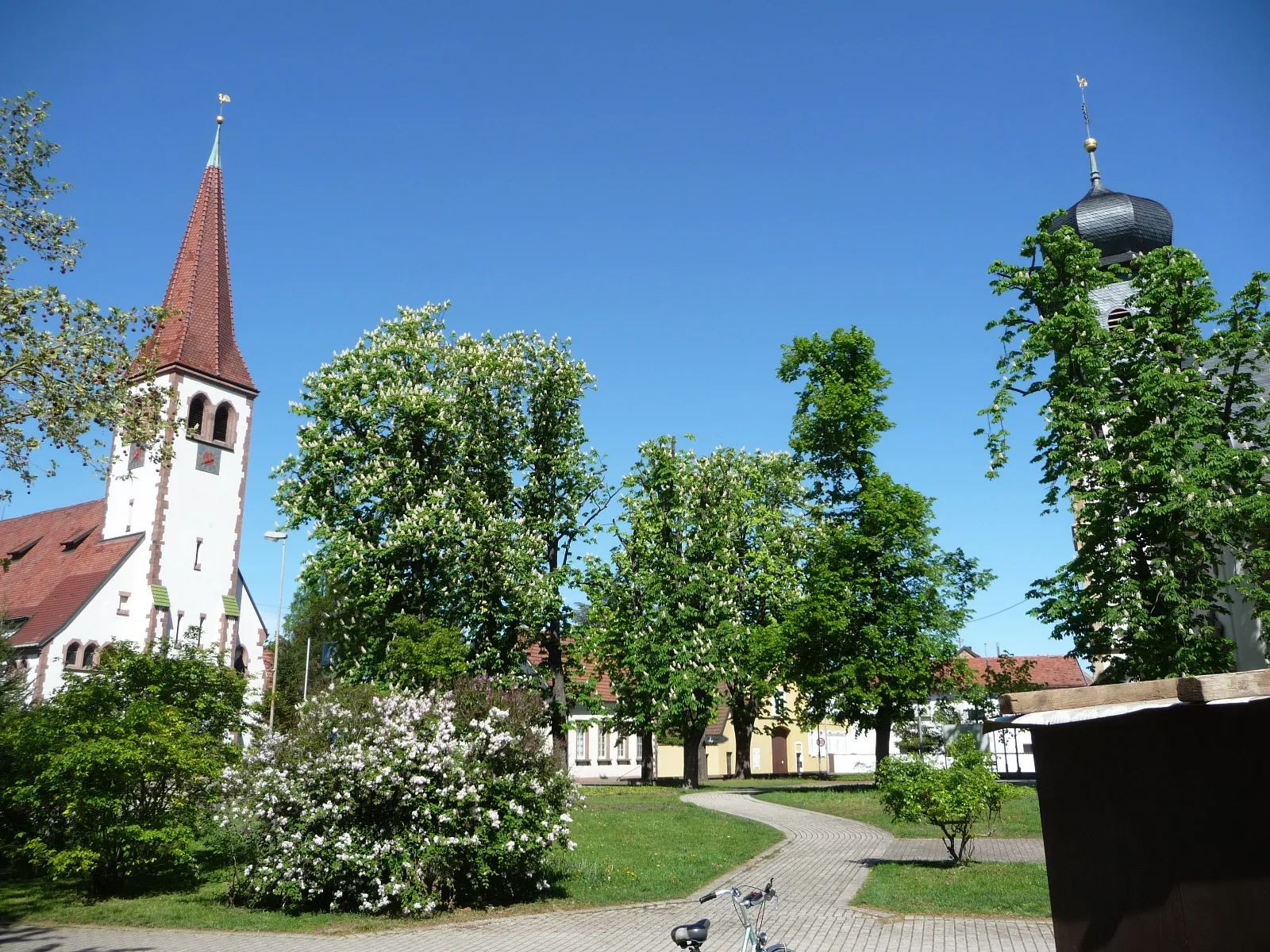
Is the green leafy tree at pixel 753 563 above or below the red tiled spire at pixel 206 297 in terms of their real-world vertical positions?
below

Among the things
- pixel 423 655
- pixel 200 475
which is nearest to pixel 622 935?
pixel 423 655

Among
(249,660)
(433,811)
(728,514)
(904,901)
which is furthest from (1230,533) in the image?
(249,660)

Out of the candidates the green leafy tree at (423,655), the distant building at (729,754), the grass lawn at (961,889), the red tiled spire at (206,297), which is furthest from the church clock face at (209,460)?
the grass lawn at (961,889)

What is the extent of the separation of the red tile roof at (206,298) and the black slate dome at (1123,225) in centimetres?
3848

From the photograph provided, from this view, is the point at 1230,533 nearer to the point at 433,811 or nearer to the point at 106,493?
the point at 433,811

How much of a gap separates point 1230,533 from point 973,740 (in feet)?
27.7

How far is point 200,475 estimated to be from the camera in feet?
148

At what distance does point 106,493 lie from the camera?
4688 cm

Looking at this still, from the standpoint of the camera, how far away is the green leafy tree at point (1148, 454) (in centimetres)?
1955

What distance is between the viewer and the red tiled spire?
46.4m

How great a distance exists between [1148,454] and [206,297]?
43100 millimetres

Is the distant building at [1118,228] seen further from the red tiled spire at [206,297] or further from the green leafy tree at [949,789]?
the red tiled spire at [206,297]

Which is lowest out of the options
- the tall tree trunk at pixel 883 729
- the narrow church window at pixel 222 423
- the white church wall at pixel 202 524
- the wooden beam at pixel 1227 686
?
the tall tree trunk at pixel 883 729

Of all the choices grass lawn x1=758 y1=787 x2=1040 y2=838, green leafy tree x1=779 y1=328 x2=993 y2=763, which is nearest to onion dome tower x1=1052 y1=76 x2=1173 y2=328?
green leafy tree x1=779 y1=328 x2=993 y2=763
